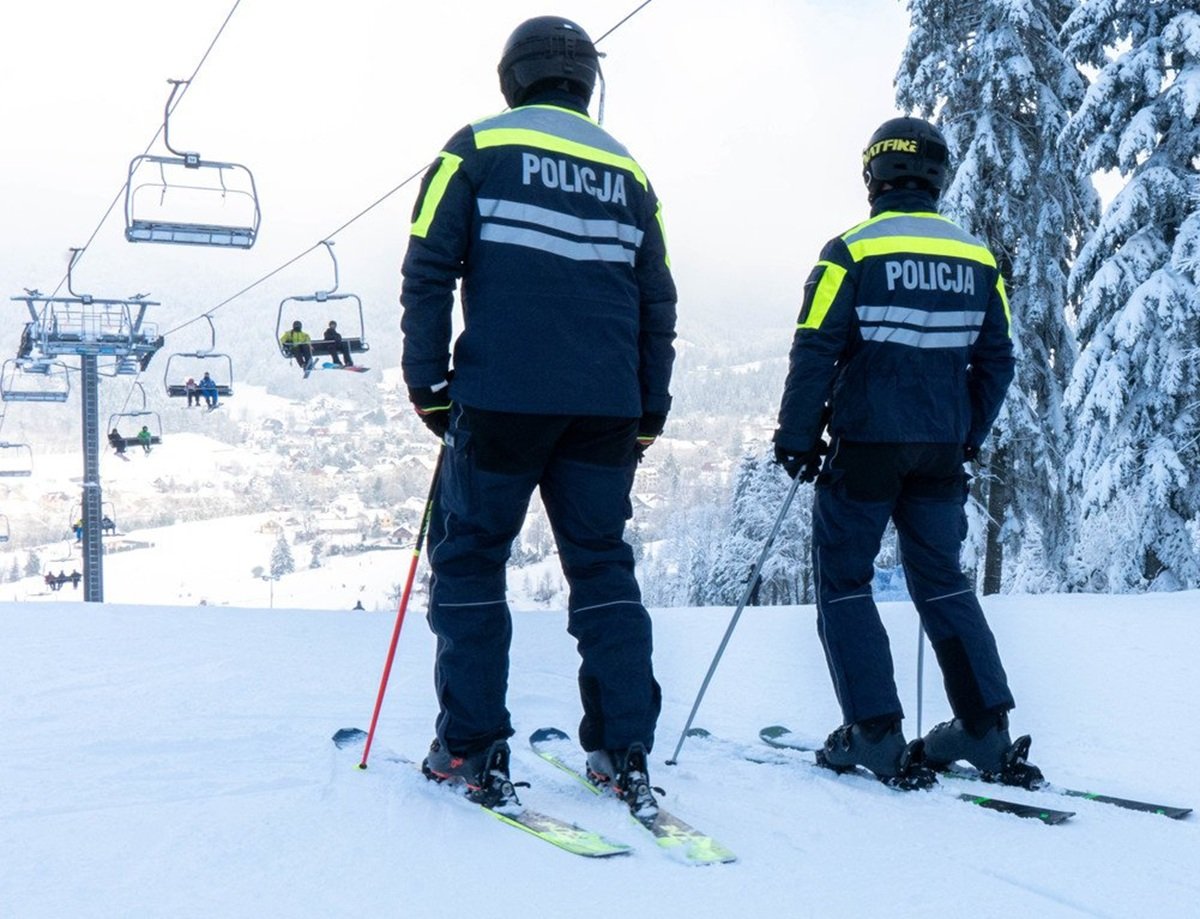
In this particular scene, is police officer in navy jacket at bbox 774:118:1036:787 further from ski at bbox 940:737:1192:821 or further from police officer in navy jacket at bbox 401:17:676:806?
police officer in navy jacket at bbox 401:17:676:806

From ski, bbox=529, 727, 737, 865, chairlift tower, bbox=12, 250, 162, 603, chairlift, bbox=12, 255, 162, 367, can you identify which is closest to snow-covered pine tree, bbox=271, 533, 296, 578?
chairlift tower, bbox=12, 250, 162, 603

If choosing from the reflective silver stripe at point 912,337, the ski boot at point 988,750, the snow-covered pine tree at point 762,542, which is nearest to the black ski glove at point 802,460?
the reflective silver stripe at point 912,337

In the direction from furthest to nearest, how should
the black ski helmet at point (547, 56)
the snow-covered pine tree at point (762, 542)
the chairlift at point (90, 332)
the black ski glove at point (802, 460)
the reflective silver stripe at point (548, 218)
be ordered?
1. the snow-covered pine tree at point (762, 542)
2. the chairlift at point (90, 332)
3. the black ski glove at point (802, 460)
4. the black ski helmet at point (547, 56)
5. the reflective silver stripe at point (548, 218)

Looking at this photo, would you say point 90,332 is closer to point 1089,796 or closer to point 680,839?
point 680,839

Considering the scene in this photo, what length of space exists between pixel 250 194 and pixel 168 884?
1214cm

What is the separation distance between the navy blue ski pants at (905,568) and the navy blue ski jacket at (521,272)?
857 mm

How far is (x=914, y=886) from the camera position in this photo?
1988mm

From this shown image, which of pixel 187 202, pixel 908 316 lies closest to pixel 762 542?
pixel 187 202

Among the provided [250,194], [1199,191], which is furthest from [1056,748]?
[250,194]

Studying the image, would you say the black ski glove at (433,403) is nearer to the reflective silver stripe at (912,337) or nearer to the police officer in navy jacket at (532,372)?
the police officer in navy jacket at (532,372)

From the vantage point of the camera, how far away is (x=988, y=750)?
293cm

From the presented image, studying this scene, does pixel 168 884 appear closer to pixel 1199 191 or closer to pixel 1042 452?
pixel 1199 191

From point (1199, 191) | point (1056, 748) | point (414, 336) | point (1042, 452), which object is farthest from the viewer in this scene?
point (1042, 452)

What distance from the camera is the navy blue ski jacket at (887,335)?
9.95ft
